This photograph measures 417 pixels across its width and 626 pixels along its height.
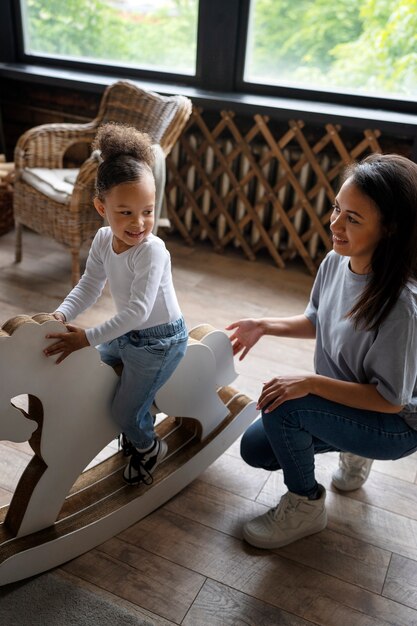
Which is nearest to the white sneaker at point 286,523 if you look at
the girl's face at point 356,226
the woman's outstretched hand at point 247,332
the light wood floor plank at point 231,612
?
the light wood floor plank at point 231,612

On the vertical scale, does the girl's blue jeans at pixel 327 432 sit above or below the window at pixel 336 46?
below

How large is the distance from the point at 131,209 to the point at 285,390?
0.51 m

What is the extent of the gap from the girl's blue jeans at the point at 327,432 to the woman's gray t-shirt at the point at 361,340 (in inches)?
2.2

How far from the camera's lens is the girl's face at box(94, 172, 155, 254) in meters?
1.26

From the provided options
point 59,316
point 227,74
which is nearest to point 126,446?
point 59,316

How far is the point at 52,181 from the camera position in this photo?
274cm

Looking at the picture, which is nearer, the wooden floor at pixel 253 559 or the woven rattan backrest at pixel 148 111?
the wooden floor at pixel 253 559

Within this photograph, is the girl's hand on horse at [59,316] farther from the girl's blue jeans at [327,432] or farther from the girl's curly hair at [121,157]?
the girl's blue jeans at [327,432]

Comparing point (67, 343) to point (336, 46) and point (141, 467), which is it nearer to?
point (141, 467)

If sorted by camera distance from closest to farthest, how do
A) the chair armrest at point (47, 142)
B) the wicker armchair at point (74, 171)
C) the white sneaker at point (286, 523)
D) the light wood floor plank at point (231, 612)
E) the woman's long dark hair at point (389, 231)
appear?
the woman's long dark hair at point (389, 231)
the light wood floor plank at point (231, 612)
the white sneaker at point (286, 523)
the wicker armchair at point (74, 171)
the chair armrest at point (47, 142)

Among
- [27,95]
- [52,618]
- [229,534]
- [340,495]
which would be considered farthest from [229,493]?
[27,95]

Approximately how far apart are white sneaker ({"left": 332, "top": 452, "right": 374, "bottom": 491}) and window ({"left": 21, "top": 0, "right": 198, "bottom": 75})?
90.9 inches

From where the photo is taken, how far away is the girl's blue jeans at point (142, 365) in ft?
4.57

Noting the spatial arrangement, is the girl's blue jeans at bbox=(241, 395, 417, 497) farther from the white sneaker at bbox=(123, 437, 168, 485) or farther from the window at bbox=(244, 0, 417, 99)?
the window at bbox=(244, 0, 417, 99)
